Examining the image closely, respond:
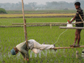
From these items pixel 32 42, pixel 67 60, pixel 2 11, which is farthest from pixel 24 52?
pixel 2 11

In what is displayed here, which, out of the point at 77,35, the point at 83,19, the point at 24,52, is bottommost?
the point at 24,52

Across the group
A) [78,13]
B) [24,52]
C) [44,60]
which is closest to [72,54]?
[44,60]

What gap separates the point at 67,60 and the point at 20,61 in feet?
4.15

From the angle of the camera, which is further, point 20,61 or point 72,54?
point 72,54

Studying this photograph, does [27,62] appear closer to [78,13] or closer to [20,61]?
[20,61]

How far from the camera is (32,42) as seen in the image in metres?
3.42

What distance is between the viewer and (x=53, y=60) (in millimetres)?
3695

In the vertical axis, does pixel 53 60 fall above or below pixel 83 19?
below

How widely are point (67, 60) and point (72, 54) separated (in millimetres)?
630

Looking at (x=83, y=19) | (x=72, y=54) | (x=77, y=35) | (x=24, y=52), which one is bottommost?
(x=72, y=54)

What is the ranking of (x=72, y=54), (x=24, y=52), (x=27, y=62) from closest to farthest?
(x=24, y=52) < (x=27, y=62) < (x=72, y=54)

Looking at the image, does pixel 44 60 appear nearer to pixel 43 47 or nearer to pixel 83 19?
pixel 43 47

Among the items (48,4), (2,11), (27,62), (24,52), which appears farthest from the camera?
(48,4)

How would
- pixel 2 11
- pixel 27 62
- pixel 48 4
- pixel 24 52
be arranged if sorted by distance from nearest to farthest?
pixel 24 52, pixel 27 62, pixel 2 11, pixel 48 4
